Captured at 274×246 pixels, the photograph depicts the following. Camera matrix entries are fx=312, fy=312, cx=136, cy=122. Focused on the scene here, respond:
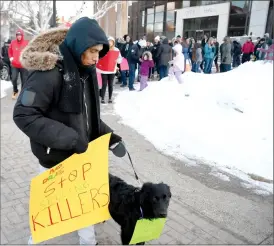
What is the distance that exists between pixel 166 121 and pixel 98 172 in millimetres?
4601

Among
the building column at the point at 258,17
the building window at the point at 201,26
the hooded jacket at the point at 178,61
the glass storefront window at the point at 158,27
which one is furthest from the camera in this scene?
the glass storefront window at the point at 158,27

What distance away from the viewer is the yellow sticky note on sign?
2.21m

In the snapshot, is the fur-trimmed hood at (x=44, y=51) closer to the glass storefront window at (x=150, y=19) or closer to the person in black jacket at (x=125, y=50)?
the person in black jacket at (x=125, y=50)

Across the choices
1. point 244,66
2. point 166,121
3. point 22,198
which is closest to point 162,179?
point 22,198

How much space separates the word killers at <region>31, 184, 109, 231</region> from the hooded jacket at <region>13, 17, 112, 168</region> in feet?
1.13

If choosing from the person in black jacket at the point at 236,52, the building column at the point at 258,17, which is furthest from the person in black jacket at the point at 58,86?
the building column at the point at 258,17

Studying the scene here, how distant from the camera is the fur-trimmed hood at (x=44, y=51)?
1971 mm

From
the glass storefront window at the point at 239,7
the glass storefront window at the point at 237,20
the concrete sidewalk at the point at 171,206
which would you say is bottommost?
the concrete sidewalk at the point at 171,206

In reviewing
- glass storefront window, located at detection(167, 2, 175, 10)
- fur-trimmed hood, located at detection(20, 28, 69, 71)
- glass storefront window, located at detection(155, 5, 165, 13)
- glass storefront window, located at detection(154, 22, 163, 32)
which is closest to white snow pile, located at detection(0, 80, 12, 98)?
fur-trimmed hood, located at detection(20, 28, 69, 71)

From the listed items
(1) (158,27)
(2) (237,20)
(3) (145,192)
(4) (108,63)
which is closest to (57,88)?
(3) (145,192)

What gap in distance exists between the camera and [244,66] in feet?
29.8

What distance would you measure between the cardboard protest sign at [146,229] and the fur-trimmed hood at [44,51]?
1.22 metres

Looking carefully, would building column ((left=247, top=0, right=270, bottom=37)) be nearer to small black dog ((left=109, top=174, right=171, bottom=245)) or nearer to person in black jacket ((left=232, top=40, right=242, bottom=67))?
person in black jacket ((left=232, top=40, right=242, bottom=67))

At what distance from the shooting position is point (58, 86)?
203cm
